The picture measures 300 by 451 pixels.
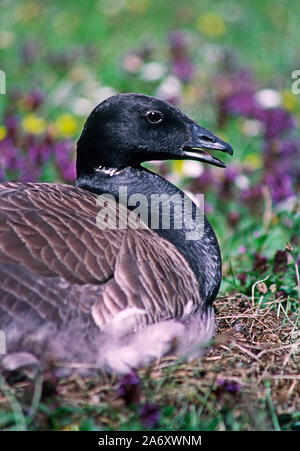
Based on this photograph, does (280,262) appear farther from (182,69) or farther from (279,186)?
(182,69)

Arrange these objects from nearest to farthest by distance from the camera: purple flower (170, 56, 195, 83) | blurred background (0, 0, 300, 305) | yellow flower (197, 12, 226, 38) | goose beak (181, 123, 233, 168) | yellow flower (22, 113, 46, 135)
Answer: goose beak (181, 123, 233, 168), blurred background (0, 0, 300, 305), yellow flower (22, 113, 46, 135), purple flower (170, 56, 195, 83), yellow flower (197, 12, 226, 38)

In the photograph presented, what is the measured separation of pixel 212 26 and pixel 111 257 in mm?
7413

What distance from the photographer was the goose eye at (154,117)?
446 centimetres

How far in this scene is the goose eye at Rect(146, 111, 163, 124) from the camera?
14.6ft

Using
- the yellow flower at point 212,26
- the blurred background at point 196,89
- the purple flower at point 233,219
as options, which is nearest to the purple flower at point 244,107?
the blurred background at point 196,89

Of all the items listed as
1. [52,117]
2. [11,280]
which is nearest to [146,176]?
[11,280]

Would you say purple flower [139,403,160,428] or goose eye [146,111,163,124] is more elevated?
goose eye [146,111,163,124]

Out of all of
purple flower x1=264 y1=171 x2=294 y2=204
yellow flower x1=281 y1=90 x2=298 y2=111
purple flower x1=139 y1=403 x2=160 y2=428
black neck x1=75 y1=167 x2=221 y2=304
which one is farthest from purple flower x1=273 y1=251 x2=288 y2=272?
A: yellow flower x1=281 y1=90 x2=298 y2=111

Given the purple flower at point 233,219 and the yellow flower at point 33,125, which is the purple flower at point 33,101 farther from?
the purple flower at point 233,219

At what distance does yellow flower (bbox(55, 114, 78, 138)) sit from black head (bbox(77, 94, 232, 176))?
2329mm

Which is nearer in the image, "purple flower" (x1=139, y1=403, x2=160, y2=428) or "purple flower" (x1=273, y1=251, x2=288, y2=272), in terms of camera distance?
"purple flower" (x1=139, y1=403, x2=160, y2=428)

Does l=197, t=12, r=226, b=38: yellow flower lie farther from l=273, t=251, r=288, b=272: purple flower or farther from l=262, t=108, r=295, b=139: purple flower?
l=273, t=251, r=288, b=272: purple flower
